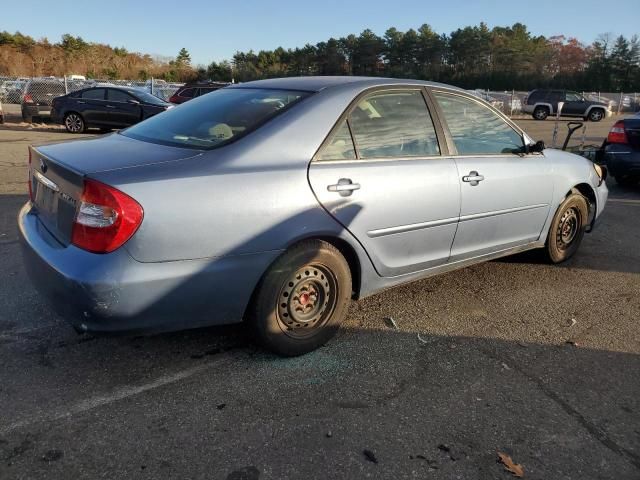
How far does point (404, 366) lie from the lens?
3072 mm

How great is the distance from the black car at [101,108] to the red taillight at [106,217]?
14.3m

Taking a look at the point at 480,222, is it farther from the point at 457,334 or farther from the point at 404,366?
the point at 404,366

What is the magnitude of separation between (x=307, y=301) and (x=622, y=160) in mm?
7452

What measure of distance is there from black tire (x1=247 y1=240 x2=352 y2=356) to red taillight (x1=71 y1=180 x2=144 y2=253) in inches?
30.3

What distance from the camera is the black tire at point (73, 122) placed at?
15.9 metres

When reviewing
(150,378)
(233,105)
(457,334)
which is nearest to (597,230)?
(457,334)

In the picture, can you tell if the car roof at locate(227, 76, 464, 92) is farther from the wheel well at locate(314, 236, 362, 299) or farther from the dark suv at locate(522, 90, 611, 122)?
the dark suv at locate(522, 90, 611, 122)

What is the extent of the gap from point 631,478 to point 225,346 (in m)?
2.18

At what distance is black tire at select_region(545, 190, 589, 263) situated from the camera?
4707 mm

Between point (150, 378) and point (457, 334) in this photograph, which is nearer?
point (150, 378)

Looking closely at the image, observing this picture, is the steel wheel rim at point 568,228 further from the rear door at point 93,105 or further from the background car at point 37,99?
the background car at point 37,99

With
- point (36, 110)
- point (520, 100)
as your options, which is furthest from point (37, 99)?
point (520, 100)

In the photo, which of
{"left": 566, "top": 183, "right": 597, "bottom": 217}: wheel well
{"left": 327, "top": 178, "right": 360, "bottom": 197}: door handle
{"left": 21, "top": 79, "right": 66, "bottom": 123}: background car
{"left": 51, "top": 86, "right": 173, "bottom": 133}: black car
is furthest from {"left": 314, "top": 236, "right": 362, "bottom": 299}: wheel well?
{"left": 21, "top": 79, "right": 66, "bottom": 123}: background car

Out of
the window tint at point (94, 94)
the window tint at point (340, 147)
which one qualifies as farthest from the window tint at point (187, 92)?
the window tint at point (340, 147)
